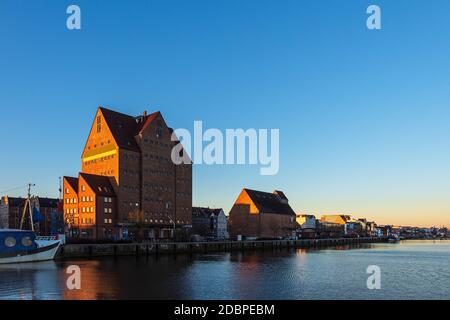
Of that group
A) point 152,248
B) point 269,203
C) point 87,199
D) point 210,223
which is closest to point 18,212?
point 87,199

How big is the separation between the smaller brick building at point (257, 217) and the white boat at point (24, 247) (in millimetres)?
93368

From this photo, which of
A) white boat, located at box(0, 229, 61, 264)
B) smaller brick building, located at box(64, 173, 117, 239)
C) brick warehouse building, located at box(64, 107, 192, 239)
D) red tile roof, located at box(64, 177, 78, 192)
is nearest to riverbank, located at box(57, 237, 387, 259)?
white boat, located at box(0, 229, 61, 264)

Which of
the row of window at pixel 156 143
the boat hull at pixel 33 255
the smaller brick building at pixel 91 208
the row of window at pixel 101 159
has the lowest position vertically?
the boat hull at pixel 33 255

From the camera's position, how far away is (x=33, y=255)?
66.7 metres

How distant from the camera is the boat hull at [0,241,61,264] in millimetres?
63531

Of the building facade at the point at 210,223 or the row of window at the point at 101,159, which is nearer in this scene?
the row of window at the point at 101,159

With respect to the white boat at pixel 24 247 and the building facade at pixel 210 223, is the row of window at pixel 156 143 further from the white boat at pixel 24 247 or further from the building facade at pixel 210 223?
the white boat at pixel 24 247

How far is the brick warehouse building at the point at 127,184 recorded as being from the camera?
104m

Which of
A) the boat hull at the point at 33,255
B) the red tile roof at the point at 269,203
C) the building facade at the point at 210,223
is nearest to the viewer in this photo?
the boat hull at the point at 33,255

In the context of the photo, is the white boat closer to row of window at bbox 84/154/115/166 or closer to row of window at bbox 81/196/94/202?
row of window at bbox 81/196/94/202

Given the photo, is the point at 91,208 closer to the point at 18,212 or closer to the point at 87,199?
the point at 87,199

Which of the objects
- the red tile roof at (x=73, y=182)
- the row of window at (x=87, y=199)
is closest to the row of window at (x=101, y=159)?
the red tile roof at (x=73, y=182)

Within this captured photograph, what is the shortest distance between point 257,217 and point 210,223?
18.3m
